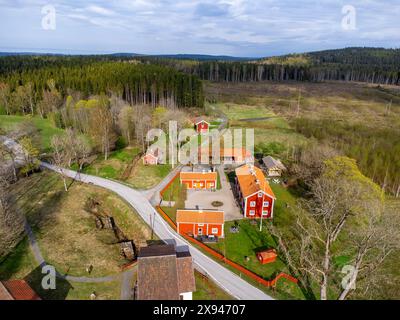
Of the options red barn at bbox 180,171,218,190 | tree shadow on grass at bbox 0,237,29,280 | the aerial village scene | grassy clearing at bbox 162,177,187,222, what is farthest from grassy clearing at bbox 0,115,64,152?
red barn at bbox 180,171,218,190

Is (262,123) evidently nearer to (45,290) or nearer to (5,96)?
(45,290)

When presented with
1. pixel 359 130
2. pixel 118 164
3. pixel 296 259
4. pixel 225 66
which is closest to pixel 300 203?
pixel 296 259

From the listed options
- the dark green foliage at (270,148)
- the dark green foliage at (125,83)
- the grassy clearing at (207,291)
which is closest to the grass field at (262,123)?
the dark green foliage at (270,148)

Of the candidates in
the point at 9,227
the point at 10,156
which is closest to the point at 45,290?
the point at 9,227

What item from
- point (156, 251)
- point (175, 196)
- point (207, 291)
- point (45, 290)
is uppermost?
point (156, 251)

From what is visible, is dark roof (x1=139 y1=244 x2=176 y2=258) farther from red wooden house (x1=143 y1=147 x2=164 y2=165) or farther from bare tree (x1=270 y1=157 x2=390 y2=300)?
red wooden house (x1=143 y1=147 x2=164 y2=165)

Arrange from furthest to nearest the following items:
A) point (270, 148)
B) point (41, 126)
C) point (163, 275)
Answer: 1. point (41, 126)
2. point (270, 148)
3. point (163, 275)
